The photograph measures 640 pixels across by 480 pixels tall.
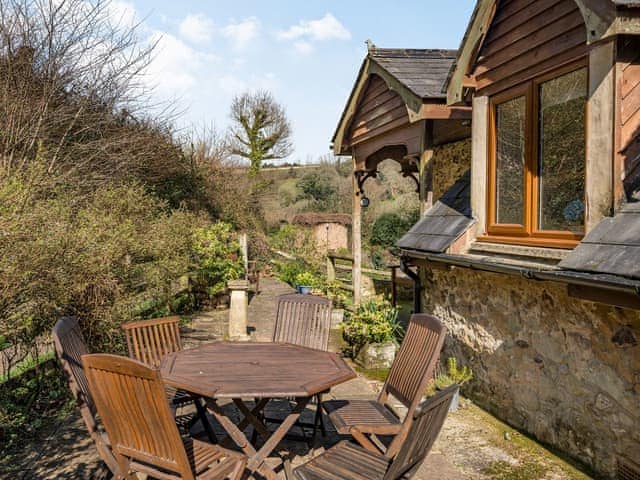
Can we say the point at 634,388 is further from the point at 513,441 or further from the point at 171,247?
the point at 171,247

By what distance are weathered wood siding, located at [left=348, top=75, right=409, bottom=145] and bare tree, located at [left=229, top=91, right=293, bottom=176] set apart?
45.6 feet

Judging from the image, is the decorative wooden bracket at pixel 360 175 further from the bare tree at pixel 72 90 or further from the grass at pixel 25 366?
the grass at pixel 25 366

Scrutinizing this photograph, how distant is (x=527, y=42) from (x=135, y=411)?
4175 millimetres

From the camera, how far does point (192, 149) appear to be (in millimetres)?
13227

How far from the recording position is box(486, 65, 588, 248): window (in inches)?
155

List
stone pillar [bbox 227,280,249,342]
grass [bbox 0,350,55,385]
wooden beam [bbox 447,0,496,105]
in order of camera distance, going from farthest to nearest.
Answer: stone pillar [bbox 227,280,249,342]
wooden beam [bbox 447,0,496,105]
grass [bbox 0,350,55,385]

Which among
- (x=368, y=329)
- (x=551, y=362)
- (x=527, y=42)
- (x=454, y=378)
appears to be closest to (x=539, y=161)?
(x=527, y=42)

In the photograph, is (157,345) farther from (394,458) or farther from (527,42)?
(527,42)

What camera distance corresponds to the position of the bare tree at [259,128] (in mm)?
23078

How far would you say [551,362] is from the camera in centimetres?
412

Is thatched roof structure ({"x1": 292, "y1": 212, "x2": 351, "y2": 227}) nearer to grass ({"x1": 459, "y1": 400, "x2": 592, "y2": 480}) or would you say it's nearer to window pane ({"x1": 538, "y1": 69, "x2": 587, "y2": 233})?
grass ({"x1": 459, "y1": 400, "x2": 592, "y2": 480})

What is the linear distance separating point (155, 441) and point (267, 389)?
73cm

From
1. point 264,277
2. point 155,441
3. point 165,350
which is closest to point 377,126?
point 165,350

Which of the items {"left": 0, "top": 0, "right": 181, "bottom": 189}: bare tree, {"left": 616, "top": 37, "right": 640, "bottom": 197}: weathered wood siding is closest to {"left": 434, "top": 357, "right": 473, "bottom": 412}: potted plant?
{"left": 616, "top": 37, "right": 640, "bottom": 197}: weathered wood siding
